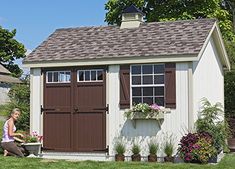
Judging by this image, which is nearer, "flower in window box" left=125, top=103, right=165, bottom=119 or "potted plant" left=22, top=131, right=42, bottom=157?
"flower in window box" left=125, top=103, right=165, bottom=119

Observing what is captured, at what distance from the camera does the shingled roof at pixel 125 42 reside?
1525 cm

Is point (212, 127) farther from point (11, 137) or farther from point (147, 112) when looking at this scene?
point (11, 137)

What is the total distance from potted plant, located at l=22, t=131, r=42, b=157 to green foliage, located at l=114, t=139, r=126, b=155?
2380 mm

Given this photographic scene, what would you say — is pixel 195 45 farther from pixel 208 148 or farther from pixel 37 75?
pixel 37 75

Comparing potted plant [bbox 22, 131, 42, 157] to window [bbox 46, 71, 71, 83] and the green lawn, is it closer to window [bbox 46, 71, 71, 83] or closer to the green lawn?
the green lawn

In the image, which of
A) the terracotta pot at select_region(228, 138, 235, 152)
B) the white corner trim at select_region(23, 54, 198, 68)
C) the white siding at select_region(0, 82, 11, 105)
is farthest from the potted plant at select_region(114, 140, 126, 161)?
the white siding at select_region(0, 82, 11, 105)

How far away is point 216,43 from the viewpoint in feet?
58.8

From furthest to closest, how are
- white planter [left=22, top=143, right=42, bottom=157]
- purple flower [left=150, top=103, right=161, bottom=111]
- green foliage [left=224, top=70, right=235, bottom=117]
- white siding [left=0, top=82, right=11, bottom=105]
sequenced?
1. white siding [left=0, top=82, right=11, bottom=105]
2. green foliage [left=224, top=70, right=235, bottom=117]
3. white planter [left=22, top=143, right=42, bottom=157]
4. purple flower [left=150, top=103, right=161, bottom=111]

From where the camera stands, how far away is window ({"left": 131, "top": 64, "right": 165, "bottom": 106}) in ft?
49.1

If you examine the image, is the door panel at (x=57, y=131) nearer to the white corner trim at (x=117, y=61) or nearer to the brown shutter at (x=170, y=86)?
the white corner trim at (x=117, y=61)

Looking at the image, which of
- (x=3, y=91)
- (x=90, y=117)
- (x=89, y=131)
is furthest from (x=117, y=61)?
(x=3, y=91)

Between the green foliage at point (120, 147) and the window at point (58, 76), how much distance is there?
258cm

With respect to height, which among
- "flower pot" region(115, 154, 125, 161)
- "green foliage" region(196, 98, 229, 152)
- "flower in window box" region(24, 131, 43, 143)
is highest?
"green foliage" region(196, 98, 229, 152)

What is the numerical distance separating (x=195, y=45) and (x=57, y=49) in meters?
4.81
